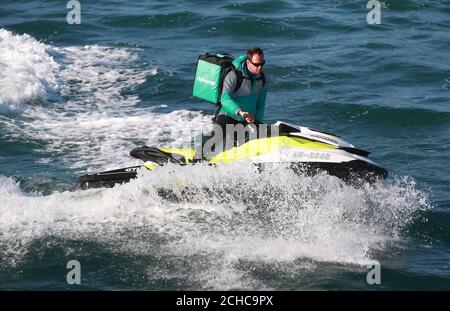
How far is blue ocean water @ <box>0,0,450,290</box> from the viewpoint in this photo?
7.94 metres

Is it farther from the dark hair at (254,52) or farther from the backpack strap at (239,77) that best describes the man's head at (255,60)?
the backpack strap at (239,77)

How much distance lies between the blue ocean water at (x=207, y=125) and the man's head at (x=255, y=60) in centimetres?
114

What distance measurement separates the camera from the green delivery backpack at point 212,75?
9125 mm

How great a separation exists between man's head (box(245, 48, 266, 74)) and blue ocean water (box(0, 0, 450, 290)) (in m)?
1.14

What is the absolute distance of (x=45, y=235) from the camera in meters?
8.49

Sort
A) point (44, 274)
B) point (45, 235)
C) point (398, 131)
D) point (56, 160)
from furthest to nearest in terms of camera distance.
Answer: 1. point (398, 131)
2. point (56, 160)
3. point (45, 235)
4. point (44, 274)

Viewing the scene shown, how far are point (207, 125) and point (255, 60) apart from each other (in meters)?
4.17

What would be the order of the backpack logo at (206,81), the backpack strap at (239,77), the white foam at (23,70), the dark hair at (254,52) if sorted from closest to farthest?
the dark hair at (254,52) < the backpack strap at (239,77) < the backpack logo at (206,81) < the white foam at (23,70)

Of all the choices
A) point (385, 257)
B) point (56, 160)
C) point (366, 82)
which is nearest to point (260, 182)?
point (385, 257)

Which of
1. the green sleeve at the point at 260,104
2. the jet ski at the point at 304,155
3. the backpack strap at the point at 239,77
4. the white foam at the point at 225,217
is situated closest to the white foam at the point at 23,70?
the white foam at the point at 225,217

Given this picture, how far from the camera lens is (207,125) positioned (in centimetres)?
1298

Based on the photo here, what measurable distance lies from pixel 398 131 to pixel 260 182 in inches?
176

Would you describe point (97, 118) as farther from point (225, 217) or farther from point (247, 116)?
point (247, 116)

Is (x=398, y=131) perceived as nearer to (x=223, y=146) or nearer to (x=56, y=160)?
(x=223, y=146)
